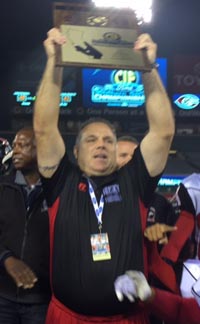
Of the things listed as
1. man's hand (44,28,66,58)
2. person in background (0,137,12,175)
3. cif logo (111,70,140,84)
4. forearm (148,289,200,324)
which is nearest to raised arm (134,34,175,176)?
man's hand (44,28,66,58)

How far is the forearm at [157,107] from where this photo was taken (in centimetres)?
276

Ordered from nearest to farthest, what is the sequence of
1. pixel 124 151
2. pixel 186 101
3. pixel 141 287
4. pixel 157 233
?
pixel 141 287 → pixel 157 233 → pixel 124 151 → pixel 186 101

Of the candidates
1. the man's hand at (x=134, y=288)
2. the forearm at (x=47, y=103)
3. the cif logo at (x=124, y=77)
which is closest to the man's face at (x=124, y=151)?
the forearm at (x=47, y=103)

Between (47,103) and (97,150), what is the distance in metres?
0.33

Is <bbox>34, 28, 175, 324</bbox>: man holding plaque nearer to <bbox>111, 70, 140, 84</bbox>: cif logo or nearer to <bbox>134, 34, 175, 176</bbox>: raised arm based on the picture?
<bbox>134, 34, 175, 176</bbox>: raised arm

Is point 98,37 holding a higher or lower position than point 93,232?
higher

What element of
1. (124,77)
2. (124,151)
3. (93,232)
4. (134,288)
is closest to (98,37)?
(93,232)

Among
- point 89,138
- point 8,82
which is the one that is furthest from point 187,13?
point 89,138

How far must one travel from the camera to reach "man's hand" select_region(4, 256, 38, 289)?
272cm

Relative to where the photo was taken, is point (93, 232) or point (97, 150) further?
point (97, 150)

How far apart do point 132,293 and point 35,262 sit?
105cm

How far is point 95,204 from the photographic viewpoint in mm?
2725

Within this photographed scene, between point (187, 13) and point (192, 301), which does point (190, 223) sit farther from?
point (187, 13)

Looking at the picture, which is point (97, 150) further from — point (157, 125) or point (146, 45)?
point (146, 45)
